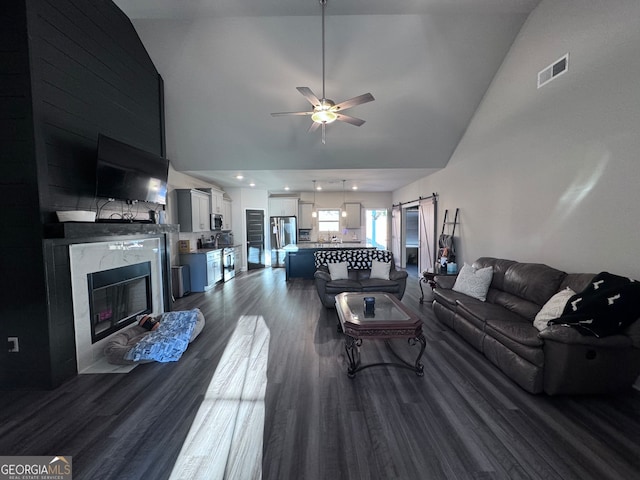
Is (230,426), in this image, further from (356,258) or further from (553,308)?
(356,258)

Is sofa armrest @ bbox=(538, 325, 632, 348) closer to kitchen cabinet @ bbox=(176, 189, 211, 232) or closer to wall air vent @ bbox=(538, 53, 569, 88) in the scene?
wall air vent @ bbox=(538, 53, 569, 88)

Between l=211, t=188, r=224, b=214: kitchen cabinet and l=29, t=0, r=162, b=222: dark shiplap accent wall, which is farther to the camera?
l=211, t=188, r=224, b=214: kitchen cabinet

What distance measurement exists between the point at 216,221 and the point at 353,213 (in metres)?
4.64

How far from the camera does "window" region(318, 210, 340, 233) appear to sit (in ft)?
29.7

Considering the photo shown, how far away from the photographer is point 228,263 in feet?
22.1

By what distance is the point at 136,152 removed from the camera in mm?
3008

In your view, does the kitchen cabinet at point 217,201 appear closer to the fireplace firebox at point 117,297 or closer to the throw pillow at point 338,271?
the fireplace firebox at point 117,297

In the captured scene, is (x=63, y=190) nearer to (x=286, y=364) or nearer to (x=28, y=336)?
(x=28, y=336)

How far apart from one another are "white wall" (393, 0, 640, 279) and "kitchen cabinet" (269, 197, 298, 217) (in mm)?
5742

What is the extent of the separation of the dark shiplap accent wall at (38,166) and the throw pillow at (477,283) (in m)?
4.68

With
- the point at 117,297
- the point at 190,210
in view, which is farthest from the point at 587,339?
the point at 190,210

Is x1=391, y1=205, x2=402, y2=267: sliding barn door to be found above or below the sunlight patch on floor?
above

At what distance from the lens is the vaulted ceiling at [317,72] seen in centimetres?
295

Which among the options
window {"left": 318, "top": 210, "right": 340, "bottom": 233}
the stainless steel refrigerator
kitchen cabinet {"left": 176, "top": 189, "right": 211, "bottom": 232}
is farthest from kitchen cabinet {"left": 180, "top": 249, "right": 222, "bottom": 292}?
window {"left": 318, "top": 210, "right": 340, "bottom": 233}
